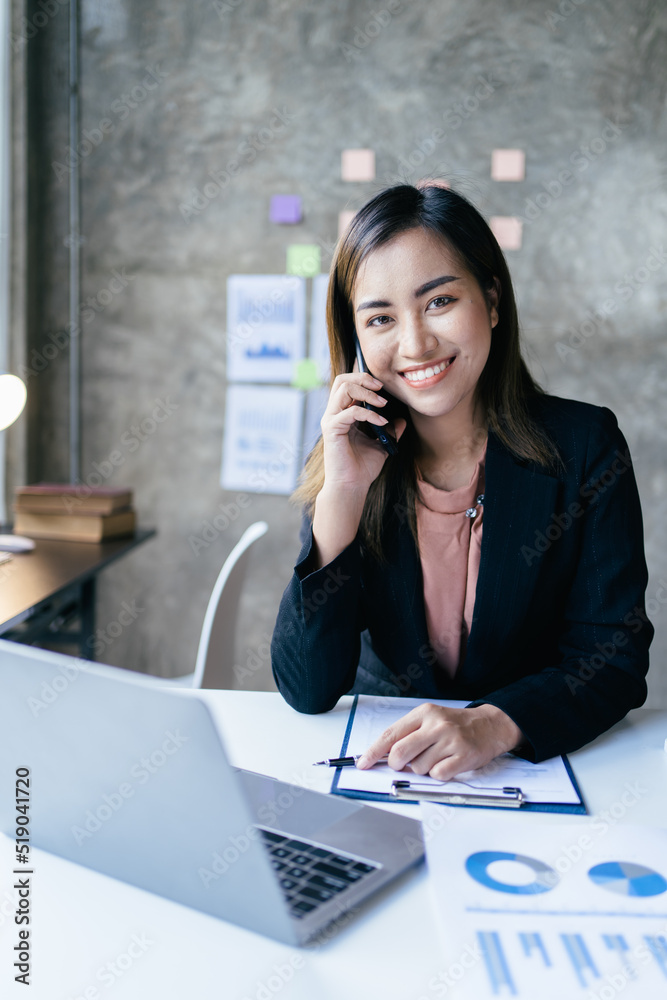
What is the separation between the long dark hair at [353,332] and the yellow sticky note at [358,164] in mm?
1551

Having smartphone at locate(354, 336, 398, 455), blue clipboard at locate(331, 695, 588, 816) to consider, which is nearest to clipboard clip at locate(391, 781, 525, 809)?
blue clipboard at locate(331, 695, 588, 816)

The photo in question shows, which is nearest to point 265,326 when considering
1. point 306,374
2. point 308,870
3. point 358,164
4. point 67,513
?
point 306,374

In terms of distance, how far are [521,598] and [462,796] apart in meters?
0.51

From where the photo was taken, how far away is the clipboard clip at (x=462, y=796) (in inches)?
34.9

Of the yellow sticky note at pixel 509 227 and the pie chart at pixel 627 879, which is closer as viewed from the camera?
the pie chart at pixel 627 879

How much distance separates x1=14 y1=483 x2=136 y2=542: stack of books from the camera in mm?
2479

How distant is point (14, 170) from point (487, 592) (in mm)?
2450

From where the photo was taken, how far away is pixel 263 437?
307 centimetres

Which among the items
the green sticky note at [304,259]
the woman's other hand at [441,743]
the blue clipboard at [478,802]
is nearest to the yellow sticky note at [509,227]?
the green sticky note at [304,259]

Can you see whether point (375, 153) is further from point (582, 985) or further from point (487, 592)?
point (582, 985)

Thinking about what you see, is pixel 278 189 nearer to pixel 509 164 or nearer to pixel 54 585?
pixel 509 164

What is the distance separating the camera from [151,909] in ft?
2.28

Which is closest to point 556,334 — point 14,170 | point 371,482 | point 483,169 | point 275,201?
point 483,169

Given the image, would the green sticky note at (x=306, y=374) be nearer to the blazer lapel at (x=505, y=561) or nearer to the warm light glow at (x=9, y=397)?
the warm light glow at (x=9, y=397)
